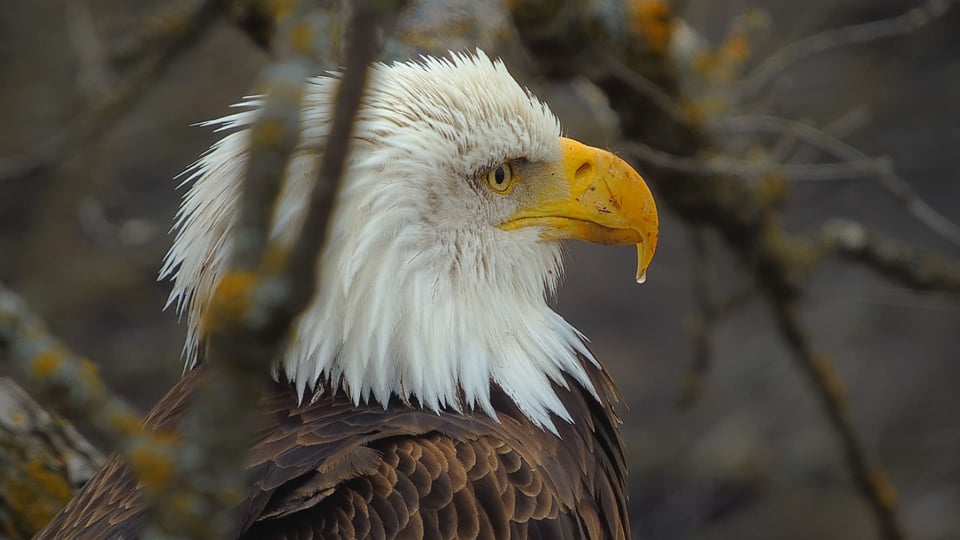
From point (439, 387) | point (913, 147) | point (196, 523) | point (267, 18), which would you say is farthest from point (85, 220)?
point (913, 147)

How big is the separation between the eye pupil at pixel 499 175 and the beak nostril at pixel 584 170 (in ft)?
0.67

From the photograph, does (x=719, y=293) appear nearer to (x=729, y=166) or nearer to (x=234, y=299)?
(x=729, y=166)

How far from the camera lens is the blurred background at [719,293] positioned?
834 centimetres

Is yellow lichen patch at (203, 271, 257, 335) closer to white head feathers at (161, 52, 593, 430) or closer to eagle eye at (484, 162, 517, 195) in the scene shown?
white head feathers at (161, 52, 593, 430)

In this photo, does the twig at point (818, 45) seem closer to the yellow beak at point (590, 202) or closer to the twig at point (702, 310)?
the twig at point (702, 310)

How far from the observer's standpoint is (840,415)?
15.9ft

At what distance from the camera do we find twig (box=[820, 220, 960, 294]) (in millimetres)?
4734

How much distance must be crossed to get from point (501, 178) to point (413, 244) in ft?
1.08

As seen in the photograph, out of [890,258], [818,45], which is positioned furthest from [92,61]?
[890,258]

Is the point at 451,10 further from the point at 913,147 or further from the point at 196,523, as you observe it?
Result: the point at 913,147

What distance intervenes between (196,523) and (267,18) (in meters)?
2.76

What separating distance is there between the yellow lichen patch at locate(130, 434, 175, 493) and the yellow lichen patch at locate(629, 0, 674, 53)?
3.01 meters

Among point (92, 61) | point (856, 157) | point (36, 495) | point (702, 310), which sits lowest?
point (36, 495)

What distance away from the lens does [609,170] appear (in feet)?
10.8
